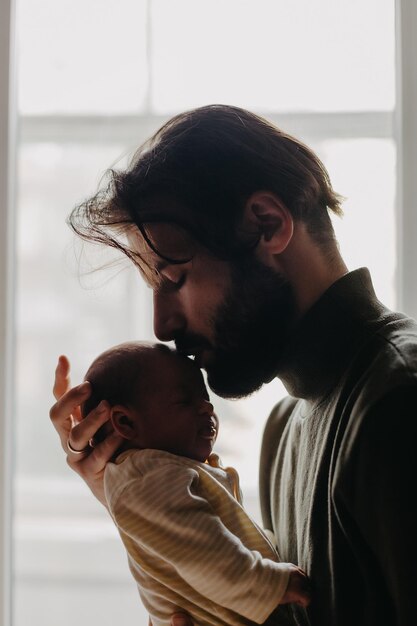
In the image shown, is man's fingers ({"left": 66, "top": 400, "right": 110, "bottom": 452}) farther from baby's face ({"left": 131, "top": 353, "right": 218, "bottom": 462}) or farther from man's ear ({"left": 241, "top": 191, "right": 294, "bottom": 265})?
man's ear ({"left": 241, "top": 191, "right": 294, "bottom": 265})

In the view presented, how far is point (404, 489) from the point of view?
903 millimetres

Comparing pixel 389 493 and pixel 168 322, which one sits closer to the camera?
pixel 389 493

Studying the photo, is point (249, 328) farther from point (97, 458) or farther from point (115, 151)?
point (115, 151)

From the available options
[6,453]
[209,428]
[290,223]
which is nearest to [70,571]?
[6,453]

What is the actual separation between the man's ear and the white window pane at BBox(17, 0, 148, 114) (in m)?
0.95

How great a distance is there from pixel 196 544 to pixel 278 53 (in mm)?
1329

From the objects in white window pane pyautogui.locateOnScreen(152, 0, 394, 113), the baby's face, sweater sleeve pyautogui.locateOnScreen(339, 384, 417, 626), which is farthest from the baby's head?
white window pane pyautogui.locateOnScreen(152, 0, 394, 113)

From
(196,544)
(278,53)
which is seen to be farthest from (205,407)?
(278,53)

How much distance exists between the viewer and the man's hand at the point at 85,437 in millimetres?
1214

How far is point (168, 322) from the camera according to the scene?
1.25 metres

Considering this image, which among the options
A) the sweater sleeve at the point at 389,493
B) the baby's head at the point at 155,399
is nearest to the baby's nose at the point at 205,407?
the baby's head at the point at 155,399

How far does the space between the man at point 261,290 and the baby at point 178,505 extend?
37mm

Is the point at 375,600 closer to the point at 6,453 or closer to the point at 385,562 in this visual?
the point at 385,562

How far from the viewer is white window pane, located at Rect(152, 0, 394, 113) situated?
6.49ft
